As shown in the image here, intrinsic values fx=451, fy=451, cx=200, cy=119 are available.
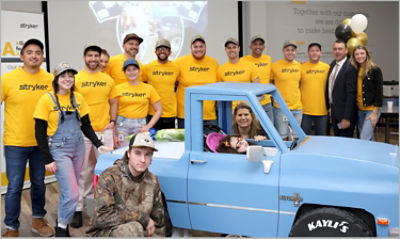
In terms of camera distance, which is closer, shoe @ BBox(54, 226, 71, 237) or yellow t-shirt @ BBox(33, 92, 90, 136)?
yellow t-shirt @ BBox(33, 92, 90, 136)

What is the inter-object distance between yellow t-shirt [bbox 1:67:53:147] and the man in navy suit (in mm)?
3307

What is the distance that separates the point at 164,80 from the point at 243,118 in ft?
5.84

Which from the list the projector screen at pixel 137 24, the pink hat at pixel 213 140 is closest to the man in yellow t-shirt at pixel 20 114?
the pink hat at pixel 213 140

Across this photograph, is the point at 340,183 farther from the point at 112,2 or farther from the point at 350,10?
the point at 350,10

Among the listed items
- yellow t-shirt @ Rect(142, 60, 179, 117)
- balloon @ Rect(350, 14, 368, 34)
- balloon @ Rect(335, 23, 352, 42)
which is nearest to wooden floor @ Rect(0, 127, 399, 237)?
yellow t-shirt @ Rect(142, 60, 179, 117)

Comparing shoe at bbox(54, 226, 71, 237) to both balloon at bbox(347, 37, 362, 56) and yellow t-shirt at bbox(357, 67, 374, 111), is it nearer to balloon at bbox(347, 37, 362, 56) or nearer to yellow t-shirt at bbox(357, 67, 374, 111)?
yellow t-shirt at bbox(357, 67, 374, 111)

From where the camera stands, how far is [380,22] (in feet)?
39.6

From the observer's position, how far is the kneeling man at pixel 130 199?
9.21 feet

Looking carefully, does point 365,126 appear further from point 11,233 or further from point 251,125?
point 11,233

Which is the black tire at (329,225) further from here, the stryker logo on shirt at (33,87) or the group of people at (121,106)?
the stryker logo on shirt at (33,87)

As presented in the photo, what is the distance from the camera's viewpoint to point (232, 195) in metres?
3.10

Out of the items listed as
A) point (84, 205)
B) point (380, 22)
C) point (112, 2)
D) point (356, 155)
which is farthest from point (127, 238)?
point (380, 22)

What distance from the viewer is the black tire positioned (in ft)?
9.17

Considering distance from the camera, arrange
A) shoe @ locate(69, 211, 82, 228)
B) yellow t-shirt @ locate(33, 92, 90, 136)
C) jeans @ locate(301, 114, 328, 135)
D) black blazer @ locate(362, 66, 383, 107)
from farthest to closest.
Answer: jeans @ locate(301, 114, 328, 135), black blazer @ locate(362, 66, 383, 107), shoe @ locate(69, 211, 82, 228), yellow t-shirt @ locate(33, 92, 90, 136)
